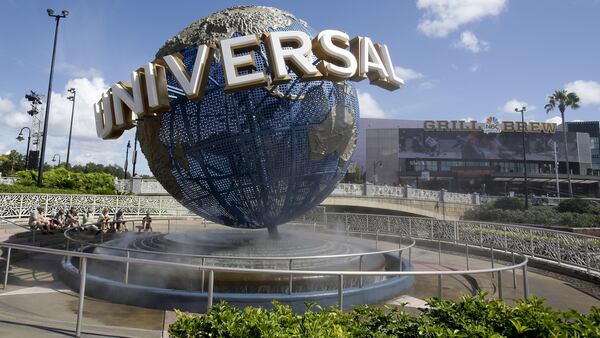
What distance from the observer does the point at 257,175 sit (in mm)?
7957

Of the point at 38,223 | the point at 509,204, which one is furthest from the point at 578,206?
the point at 38,223

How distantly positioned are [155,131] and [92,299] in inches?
145

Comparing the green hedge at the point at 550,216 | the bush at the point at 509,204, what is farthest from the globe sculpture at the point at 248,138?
the bush at the point at 509,204

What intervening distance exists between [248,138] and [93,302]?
3955 millimetres

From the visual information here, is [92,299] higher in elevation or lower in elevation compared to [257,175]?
lower

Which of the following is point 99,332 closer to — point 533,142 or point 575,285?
point 575,285

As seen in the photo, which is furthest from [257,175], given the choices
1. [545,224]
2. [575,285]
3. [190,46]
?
[545,224]

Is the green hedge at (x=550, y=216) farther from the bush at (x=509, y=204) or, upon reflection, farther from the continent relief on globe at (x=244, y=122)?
the continent relief on globe at (x=244, y=122)

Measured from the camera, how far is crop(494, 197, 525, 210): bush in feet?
105

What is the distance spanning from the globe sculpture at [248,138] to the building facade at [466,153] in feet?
199

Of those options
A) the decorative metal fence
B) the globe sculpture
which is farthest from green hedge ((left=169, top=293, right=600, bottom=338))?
the decorative metal fence

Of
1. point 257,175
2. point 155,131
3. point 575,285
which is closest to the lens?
point 257,175

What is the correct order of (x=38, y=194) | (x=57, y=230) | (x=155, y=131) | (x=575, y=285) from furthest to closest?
(x=38, y=194)
(x=57, y=230)
(x=575, y=285)
(x=155, y=131)

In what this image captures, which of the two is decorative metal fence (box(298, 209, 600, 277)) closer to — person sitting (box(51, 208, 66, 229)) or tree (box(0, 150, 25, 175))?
person sitting (box(51, 208, 66, 229))
